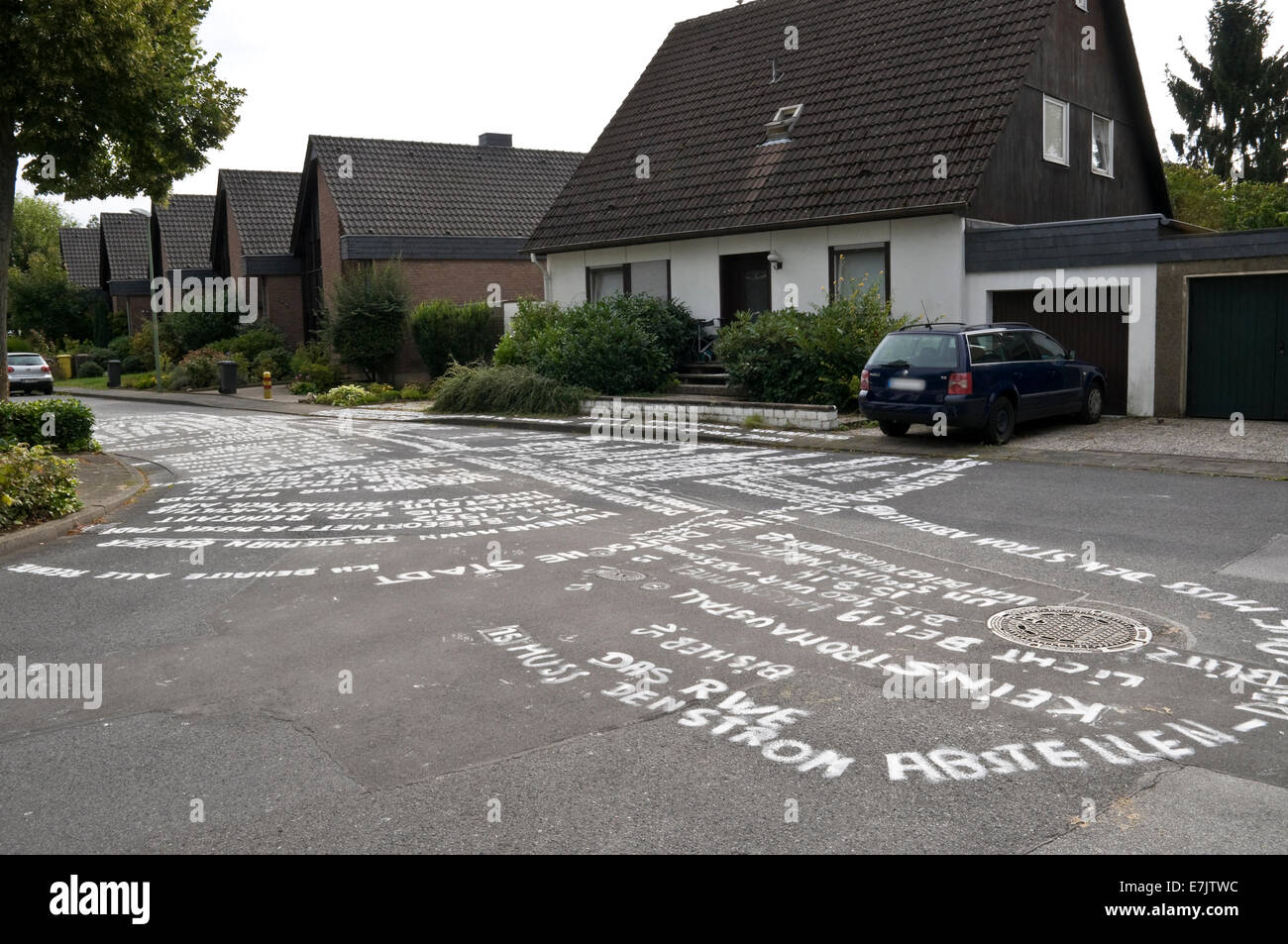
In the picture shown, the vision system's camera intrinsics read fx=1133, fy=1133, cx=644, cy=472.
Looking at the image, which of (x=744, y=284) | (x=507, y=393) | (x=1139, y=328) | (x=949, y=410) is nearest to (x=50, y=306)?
(x=507, y=393)

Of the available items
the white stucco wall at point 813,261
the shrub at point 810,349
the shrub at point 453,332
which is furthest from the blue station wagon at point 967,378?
the shrub at point 453,332

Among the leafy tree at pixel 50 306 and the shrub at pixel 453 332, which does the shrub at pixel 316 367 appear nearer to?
the shrub at pixel 453 332

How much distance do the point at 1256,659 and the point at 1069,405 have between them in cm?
1177

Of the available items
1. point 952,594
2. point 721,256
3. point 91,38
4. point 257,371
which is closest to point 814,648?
point 952,594

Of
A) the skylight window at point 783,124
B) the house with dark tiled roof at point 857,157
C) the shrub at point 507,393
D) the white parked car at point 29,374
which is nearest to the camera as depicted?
the house with dark tiled roof at point 857,157

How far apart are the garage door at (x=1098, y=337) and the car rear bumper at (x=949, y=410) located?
14.9 ft

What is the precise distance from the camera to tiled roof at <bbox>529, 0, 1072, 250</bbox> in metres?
21.1

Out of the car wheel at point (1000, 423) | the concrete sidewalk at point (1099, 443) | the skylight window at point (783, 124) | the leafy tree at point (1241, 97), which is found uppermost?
the leafy tree at point (1241, 97)

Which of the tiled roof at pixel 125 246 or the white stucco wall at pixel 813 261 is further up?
the tiled roof at pixel 125 246

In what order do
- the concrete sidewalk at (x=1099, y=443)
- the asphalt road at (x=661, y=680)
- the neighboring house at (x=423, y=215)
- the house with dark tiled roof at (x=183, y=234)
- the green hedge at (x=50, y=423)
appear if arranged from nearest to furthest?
the asphalt road at (x=661, y=680)
the concrete sidewalk at (x=1099, y=443)
the green hedge at (x=50, y=423)
the neighboring house at (x=423, y=215)
the house with dark tiled roof at (x=183, y=234)

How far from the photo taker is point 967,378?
1542 centimetres

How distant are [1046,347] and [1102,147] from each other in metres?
10.3

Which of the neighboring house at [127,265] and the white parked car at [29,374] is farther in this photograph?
the neighboring house at [127,265]

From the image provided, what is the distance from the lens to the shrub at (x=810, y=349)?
63.6 ft
